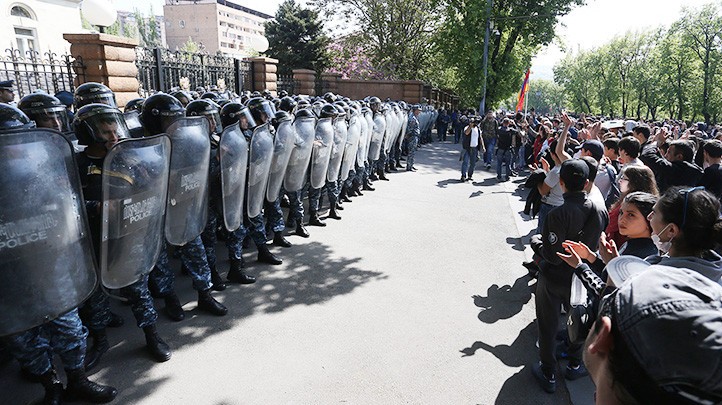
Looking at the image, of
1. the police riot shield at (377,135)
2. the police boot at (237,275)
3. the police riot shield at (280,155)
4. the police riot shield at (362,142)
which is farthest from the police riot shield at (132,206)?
the police riot shield at (377,135)

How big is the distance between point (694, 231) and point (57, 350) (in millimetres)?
3438

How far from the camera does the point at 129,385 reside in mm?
2939

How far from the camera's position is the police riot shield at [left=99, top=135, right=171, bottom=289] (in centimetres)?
252

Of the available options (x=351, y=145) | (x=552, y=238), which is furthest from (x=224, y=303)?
(x=351, y=145)

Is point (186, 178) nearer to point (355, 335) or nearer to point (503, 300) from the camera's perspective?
point (355, 335)

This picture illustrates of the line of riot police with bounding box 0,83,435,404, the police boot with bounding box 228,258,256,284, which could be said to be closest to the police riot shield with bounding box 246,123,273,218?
the line of riot police with bounding box 0,83,435,404

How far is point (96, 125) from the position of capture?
9.25 feet

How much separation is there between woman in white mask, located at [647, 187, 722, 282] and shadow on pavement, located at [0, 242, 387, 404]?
280 cm

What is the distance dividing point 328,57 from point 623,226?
26644mm

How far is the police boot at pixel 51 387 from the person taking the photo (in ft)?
8.59

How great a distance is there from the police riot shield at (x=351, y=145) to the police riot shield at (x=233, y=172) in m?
3.29

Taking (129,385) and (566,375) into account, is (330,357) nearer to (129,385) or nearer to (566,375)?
(129,385)

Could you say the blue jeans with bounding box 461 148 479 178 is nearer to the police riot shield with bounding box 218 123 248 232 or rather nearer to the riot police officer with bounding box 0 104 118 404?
the police riot shield with bounding box 218 123 248 232

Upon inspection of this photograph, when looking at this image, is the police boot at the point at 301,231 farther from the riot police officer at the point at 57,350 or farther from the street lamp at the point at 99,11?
the street lamp at the point at 99,11
